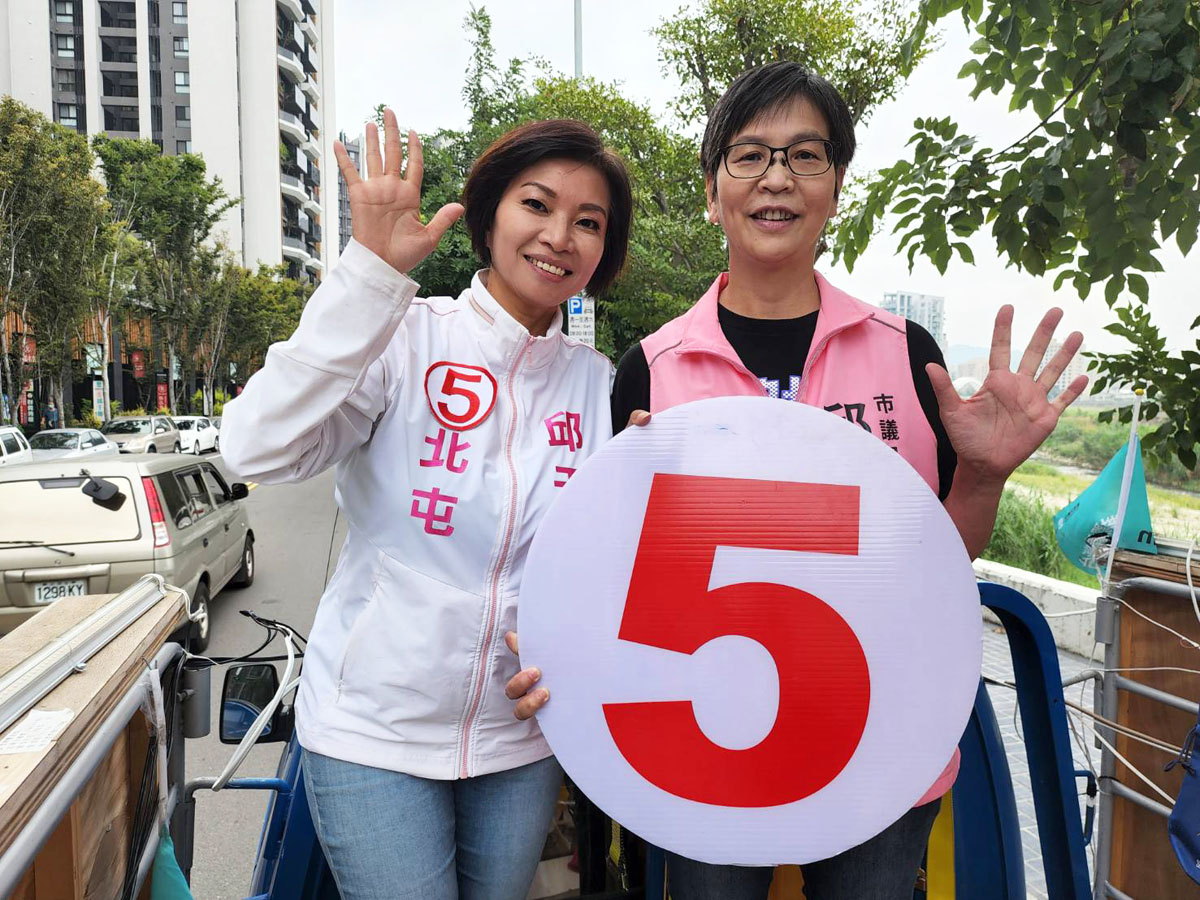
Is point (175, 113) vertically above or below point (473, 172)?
above

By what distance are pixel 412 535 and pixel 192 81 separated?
62587 mm

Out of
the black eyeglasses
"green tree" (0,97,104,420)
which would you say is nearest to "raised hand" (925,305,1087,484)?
the black eyeglasses

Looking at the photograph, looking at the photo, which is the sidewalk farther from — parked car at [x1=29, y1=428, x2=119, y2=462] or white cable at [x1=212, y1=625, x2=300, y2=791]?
parked car at [x1=29, y1=428, x2=119, y2=462]

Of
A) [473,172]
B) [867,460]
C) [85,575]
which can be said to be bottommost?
[85,575]

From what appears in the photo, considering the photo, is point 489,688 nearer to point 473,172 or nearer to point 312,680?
point 312,680

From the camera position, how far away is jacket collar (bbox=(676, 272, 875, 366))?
154cm

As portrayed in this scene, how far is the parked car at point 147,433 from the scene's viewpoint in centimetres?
2497

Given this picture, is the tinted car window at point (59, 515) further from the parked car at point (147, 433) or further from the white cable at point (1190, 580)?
the parked car at point (147, 433)

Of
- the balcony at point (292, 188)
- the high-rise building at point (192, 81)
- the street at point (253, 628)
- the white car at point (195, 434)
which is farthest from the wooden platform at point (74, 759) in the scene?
the balcony at point (292, 188)

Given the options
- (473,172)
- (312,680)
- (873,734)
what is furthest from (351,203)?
(873,734)

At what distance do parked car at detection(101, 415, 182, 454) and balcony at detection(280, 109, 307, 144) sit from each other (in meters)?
39.6

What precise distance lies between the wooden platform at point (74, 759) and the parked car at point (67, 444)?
19.7m

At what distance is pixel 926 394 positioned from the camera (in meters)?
1.57

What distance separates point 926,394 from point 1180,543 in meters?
1.44
